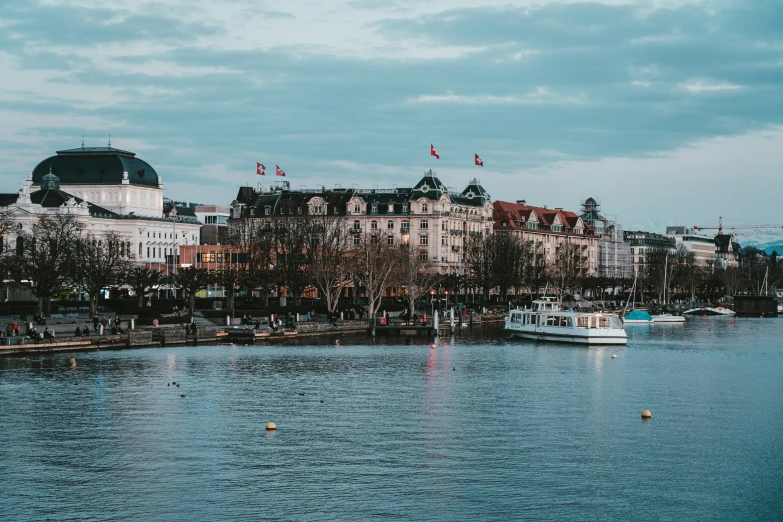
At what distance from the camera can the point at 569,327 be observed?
390 feet

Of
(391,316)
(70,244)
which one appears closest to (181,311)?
(70,244)

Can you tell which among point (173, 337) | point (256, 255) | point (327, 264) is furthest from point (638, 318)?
point (173, 337)

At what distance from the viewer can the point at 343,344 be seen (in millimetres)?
111312

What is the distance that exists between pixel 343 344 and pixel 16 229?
5929cm

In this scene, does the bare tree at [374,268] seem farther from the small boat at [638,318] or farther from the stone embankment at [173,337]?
the small boat at [638,318]

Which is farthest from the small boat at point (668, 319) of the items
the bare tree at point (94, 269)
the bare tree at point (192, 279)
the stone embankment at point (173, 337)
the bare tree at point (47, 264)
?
the bare tree at point (47, 264)

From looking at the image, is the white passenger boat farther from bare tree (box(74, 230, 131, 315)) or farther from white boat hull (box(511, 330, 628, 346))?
bare tree (box(74, 230, 131, 315))

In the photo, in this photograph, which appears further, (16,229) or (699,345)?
(16,229)

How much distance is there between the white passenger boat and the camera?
381 feet

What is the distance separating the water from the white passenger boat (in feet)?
87.1

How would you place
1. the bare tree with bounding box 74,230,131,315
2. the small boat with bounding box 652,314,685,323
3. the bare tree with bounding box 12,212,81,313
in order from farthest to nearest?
the small boat with bounding box 652,314,685,323 → the bare tree with bounding box 74,230,131,315 → the bare tree with bounding box 12,212,81,313

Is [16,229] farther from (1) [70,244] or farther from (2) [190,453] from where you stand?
(2) [190,453]

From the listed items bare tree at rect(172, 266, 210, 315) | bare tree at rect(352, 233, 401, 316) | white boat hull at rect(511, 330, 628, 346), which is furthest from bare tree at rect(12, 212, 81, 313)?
white boat hull at rect(511, 330, 628, 346)

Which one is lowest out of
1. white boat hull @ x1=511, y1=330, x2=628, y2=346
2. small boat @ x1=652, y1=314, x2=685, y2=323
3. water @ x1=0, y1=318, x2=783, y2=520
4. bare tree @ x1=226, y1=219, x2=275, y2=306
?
water @ x1=0, y1=318, x2=783, y2=520
